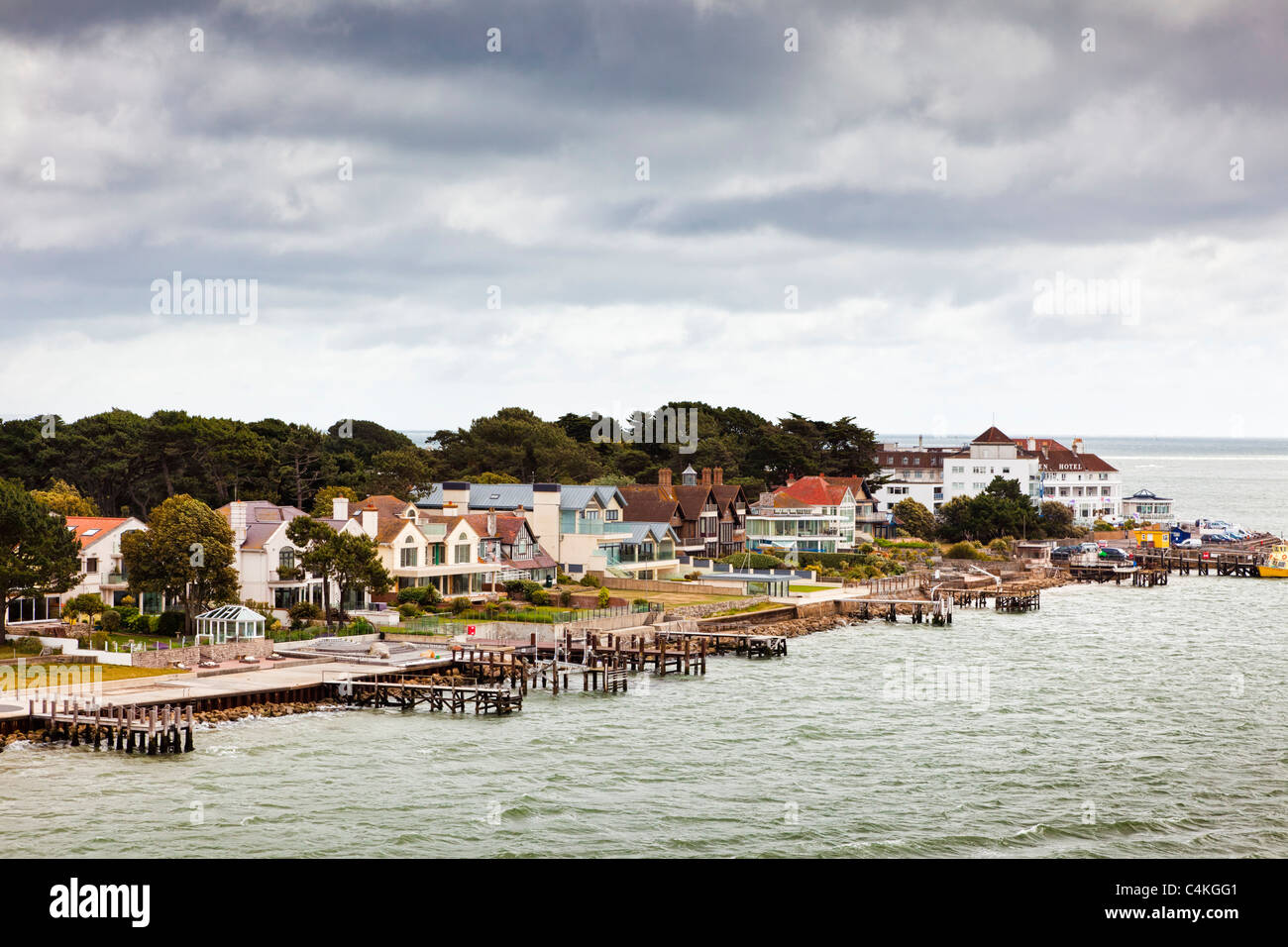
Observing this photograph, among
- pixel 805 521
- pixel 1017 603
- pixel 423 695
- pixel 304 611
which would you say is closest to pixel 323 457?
pixel 805 521

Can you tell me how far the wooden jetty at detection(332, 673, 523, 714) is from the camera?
4969 centimetres

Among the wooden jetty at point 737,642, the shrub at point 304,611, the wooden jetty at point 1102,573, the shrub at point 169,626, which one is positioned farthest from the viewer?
the wooden jetty at point 1102,573

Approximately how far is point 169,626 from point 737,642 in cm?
3084

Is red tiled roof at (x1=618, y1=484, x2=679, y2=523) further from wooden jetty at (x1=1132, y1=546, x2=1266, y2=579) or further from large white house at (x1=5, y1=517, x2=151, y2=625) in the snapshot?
wooden jetty at (x1=1132, y1=546, x2=1266, y2=579)

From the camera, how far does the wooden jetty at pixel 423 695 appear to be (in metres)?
49.7

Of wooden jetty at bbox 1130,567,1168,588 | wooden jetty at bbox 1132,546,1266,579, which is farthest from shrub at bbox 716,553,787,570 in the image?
wooden jetty at bbox 1132,546,1266,579

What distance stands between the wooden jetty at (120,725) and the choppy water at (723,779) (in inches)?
36.0

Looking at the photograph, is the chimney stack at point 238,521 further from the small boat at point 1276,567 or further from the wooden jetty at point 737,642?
the small boat at point 1276,567

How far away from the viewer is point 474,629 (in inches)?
2384

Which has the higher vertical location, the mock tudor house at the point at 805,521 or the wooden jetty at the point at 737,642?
the mock tudor house at the point at 805,521

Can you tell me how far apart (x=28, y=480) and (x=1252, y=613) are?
95.3 m

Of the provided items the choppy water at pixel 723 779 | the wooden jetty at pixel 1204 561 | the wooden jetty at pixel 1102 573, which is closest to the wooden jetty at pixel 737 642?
the choppy water at pixel 723 779

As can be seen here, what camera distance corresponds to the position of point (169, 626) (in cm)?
5684
